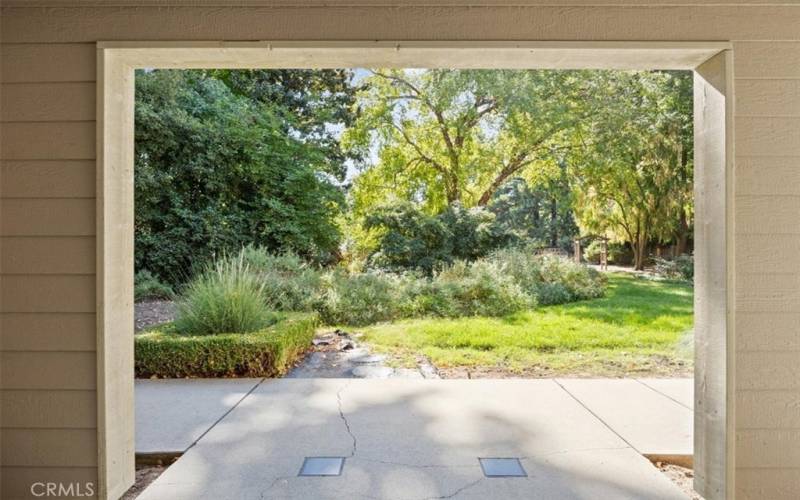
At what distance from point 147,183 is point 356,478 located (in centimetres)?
626

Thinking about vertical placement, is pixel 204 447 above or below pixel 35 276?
below

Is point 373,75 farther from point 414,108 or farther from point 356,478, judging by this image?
point 356,478

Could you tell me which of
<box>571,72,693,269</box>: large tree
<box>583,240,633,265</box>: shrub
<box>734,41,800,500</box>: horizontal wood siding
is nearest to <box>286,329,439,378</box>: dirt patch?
<box>734,41,800,500</box>: horizontal wood siding

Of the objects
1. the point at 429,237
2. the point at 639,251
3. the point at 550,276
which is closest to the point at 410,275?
the point at 429,237

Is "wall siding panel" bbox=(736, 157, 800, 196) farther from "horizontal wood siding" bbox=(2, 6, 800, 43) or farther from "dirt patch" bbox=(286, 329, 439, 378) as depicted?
"dirt patch" bbox=(286, 329, 439, 378)

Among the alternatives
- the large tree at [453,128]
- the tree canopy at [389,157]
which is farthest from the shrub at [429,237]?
the large tree at [453,128]

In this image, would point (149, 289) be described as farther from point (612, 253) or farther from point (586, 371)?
point (612, 253)

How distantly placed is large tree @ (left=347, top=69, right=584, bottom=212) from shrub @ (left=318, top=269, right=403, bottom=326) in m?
2.68

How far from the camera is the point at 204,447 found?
7.95ft

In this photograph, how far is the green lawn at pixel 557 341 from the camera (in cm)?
435

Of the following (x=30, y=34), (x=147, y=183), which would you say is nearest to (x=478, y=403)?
(x=30, y=34)

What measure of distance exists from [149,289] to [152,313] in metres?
1.02

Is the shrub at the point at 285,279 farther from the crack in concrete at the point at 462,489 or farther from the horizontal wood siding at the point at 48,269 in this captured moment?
the crack in concrete at the point at 462,489

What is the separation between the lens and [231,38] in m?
1.80
